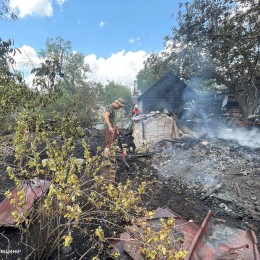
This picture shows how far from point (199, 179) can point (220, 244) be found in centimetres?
440

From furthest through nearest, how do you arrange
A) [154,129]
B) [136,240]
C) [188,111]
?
[188,111], [154,129], [136,240]

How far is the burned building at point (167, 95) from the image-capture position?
21.0 meters

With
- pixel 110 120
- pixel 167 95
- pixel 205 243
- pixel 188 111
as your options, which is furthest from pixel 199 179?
pixel 167 95

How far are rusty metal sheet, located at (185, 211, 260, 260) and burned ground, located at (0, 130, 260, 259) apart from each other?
996 mm

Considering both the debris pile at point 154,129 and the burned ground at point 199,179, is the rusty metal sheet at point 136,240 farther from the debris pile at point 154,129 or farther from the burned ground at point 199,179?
the debris pile at point 154,129

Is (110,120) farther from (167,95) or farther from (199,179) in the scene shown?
(167,95)

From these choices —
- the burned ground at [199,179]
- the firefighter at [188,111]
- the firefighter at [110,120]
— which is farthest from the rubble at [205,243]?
the firefighter at [188,111]

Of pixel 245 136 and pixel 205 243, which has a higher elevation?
pixel 205 243

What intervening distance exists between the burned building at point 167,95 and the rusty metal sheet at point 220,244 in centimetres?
1784

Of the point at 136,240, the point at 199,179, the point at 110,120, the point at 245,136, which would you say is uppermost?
the point at 110,120

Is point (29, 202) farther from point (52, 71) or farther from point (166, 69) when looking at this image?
point (166, 69)

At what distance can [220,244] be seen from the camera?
2939 mm

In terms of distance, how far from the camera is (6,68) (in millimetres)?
5184

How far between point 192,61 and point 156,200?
14.4m
